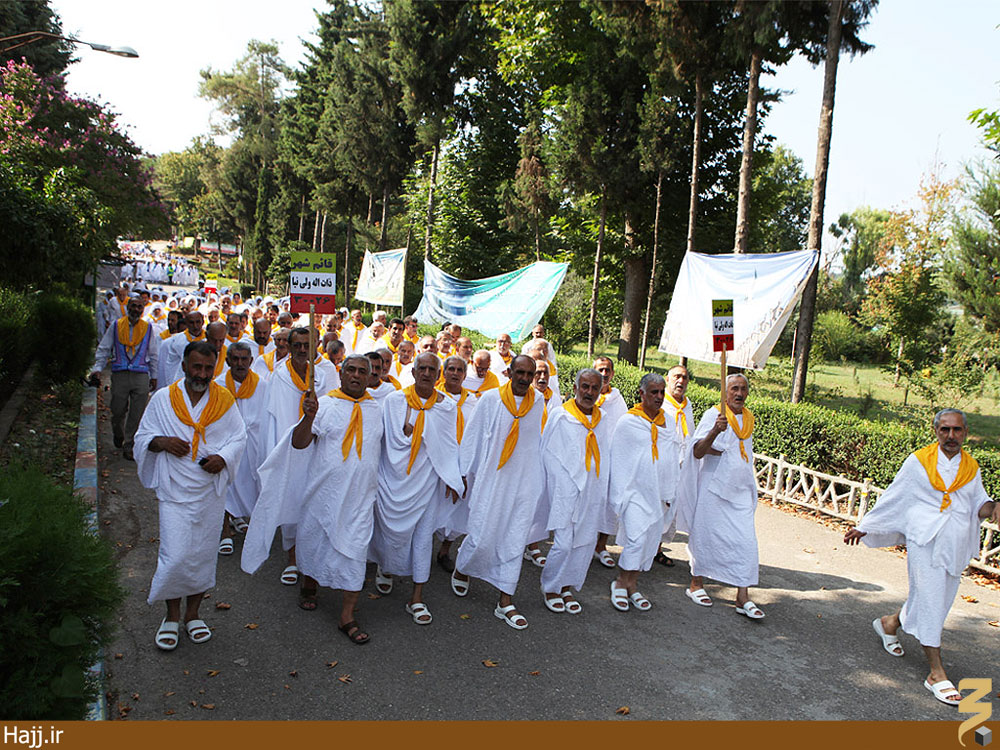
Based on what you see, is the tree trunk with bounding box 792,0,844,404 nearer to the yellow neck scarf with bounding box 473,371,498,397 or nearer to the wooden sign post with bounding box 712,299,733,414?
the yellow neck scarf with bounding box 473,371,498,397

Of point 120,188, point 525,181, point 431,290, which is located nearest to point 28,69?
point 120,188

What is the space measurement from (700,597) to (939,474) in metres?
2.19

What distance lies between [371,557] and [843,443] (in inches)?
272

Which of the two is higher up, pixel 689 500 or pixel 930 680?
pixel 689 500

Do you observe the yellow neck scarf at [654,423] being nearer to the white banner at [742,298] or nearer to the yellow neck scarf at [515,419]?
the yellow neck scarf at [515,419]

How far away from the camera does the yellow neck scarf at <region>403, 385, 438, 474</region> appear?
6.10 metres

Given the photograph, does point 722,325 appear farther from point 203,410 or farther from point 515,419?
point 203,410

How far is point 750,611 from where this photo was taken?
6332 millimetres

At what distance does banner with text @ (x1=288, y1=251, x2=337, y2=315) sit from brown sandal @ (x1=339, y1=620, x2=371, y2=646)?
238 cm

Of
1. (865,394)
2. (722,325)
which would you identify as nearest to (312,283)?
(722,325)

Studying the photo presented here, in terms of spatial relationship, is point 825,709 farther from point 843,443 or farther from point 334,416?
point 843,443

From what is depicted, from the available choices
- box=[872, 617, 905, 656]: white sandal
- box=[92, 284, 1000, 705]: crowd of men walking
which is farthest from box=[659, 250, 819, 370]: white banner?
box=[872, 617, 905, 656]: white sandal

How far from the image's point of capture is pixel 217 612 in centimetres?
567

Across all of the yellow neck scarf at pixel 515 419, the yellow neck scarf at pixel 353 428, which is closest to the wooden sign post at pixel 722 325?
the yellow neck scarf at pixel 515 419
